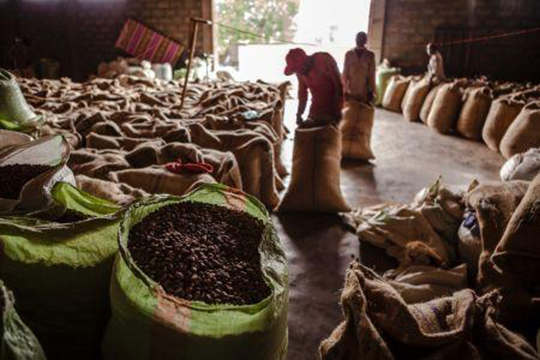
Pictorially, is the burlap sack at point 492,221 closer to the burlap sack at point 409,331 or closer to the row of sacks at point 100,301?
the burlap sack at point 409,331

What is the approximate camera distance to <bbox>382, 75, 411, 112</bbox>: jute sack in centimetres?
938

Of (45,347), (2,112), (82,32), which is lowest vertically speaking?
(45,347)

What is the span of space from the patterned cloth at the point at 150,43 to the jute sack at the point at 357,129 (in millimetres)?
7046

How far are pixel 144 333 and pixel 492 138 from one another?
667cm

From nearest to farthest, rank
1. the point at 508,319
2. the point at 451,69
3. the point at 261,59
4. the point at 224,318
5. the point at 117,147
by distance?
the point at 224,318 < the point at 508,319 < the point at 117,147 < the point at 451,69 < the point at 261,59

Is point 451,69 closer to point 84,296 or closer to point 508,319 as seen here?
point 508,319

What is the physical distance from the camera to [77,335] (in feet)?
3.69

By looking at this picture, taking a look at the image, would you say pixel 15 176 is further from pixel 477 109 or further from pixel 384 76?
pixel 384 76

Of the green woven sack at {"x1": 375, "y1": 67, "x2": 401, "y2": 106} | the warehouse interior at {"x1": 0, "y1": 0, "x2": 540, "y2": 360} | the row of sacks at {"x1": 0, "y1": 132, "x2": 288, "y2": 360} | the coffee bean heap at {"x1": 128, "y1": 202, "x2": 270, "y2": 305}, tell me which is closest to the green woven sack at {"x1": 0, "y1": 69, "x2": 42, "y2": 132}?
the warehouse interior at {"x1": 0, "y1": 0, "x2": 540, "y2": 360}

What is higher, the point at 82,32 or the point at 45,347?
the point at 82,32

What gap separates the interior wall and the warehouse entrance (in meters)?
2.96

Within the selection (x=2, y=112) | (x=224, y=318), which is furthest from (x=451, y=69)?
(x=224, y=318)

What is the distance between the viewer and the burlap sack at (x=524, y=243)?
193 centimetres

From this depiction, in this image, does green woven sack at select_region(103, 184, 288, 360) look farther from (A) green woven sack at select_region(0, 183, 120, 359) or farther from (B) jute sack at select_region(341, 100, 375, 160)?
(B) jute sack at select_region(341, 100, 375, 160)
